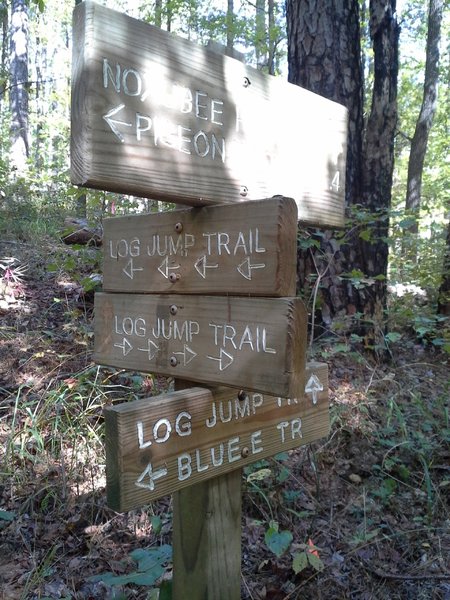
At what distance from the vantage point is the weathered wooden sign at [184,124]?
3.89ft

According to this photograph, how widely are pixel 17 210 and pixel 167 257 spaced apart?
6.97 meters

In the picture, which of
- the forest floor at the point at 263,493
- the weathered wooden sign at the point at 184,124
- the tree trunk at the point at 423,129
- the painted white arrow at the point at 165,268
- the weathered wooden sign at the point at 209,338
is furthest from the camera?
the tree trunk at the point at 423,129

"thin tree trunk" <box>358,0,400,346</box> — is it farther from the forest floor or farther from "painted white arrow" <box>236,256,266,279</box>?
"painted white arrow" <box>236,256,266,279</box>

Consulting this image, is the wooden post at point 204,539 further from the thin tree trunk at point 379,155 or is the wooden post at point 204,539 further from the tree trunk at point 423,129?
the tree trunk at point 423,129

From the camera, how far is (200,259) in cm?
148

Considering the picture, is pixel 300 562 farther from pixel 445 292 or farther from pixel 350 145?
pixel 445 292

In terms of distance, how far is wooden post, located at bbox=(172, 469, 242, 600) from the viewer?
1.60 m

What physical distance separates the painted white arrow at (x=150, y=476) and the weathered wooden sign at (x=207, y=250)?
20.7 inches

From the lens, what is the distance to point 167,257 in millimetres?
1563

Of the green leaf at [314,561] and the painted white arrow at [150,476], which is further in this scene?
the green leaf at [314,561]

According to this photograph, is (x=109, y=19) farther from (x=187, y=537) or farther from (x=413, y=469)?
(x=413, y=469)

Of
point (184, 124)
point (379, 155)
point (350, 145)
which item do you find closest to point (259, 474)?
point (184, 124)

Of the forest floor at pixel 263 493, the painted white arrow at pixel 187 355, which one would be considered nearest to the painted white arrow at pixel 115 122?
the painted white arrow at pixel 187 355

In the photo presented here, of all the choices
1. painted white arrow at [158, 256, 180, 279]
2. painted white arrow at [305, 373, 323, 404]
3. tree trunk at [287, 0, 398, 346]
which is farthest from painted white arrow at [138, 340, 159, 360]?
tree trunk at [287, 0, 398, 346]
